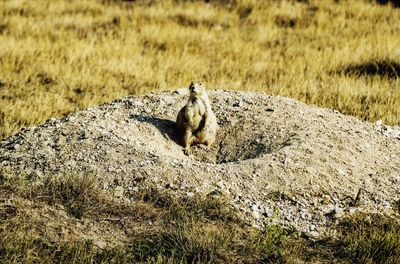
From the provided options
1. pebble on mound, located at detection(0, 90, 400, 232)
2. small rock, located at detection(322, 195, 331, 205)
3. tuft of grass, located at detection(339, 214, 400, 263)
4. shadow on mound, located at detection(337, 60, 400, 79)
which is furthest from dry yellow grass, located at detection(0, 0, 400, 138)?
tuft of grass, located at detection(339, 214, 400, 263)

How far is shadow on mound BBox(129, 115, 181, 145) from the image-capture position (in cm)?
538

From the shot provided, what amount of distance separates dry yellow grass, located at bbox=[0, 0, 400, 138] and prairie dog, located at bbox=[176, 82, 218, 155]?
6.44ft

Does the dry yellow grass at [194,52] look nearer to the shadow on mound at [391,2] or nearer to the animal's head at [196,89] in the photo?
the shadow on mound at [391,2]

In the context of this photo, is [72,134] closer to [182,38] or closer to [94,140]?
[94,140]

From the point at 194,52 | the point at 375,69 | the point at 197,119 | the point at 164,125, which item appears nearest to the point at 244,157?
the point at 197,119

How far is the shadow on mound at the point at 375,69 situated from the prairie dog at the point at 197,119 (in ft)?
12.9

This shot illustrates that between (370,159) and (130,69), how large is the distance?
173 inches

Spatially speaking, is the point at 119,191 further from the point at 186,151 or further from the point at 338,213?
the point at 338,213

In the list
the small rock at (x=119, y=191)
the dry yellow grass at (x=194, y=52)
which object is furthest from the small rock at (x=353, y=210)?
the dry yellow grass at (x=194, y=52)

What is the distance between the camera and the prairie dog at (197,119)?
16.9ft

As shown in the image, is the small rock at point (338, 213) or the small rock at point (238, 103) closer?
the small rock at point (338, 213)

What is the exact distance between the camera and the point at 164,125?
546 cm

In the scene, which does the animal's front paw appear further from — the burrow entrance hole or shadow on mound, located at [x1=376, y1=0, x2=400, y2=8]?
shadow on mound, located at [x1=376, y1=0, x2=400, y2=8]

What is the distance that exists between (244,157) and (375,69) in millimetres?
4541
